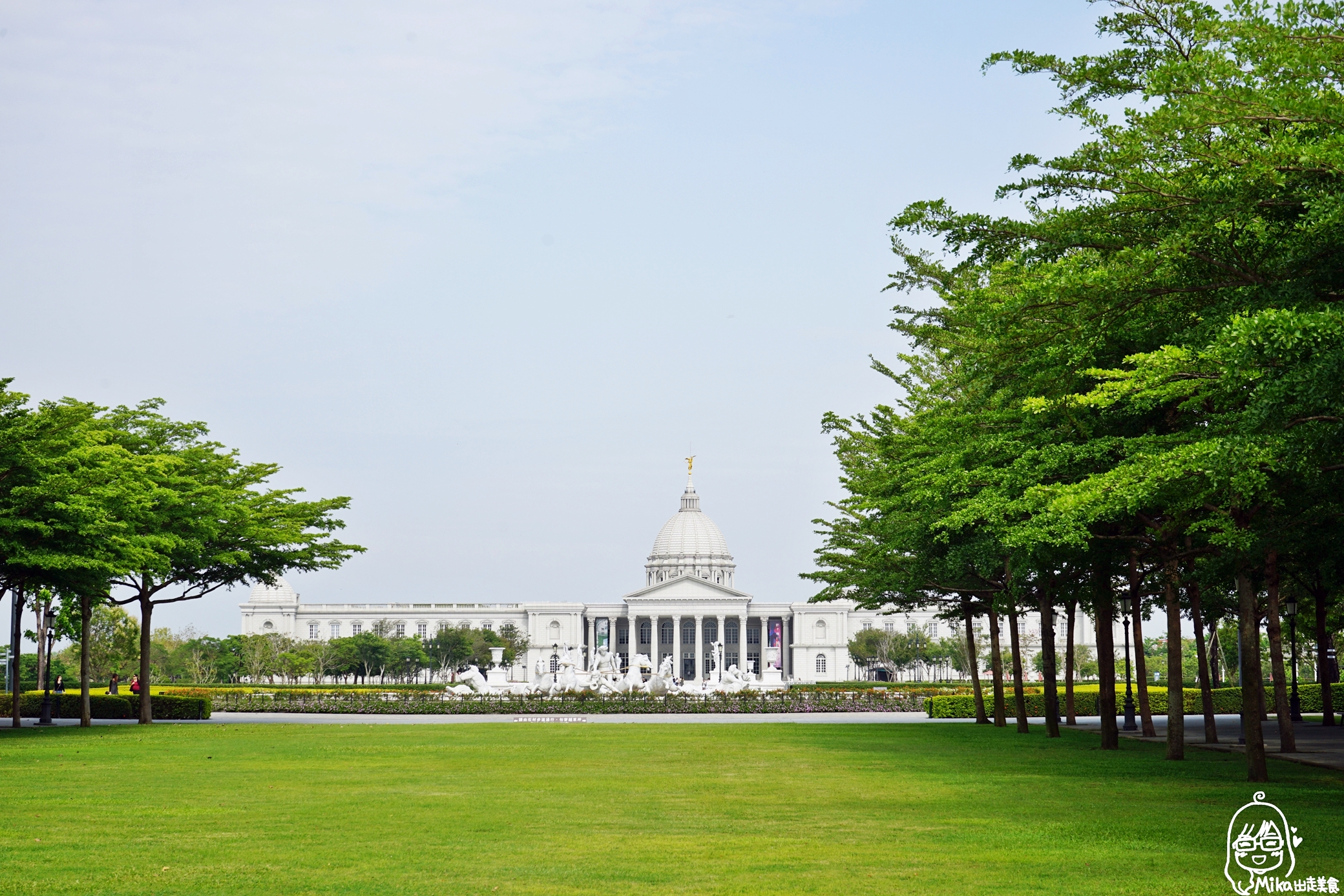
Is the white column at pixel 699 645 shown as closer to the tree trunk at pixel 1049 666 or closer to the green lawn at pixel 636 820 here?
the tree trunk at pixel 1049 666

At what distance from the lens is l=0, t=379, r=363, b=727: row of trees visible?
32.4 metres

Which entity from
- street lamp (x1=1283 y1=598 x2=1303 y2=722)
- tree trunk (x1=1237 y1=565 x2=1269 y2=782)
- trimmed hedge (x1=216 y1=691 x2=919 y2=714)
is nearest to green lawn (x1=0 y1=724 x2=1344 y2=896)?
tree trunk (x1=1237 y1=565 x2=1269 y2=782)

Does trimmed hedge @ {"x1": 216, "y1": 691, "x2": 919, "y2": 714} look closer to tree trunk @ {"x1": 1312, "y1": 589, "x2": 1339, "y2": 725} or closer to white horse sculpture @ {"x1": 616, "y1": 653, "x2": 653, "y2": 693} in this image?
white horse sculpture @ {"x1": 616, "y1": 653, "x2": 653, "y2": 693}

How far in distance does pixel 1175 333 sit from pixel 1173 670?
848 centimetres

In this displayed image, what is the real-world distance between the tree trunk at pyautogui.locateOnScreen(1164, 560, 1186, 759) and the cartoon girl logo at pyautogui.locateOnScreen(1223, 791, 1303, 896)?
8249 mm

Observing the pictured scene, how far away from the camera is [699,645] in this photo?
173500 mm

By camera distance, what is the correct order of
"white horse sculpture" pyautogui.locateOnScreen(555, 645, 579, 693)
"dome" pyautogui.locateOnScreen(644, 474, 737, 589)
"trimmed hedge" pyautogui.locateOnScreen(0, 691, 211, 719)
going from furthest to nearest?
"dome" pyautogui.locateOnScreen(644, 474, 737, 589) < "white horse sculpture" pyautogui.locateOnScreen(555, 645, 579, 693) < "trimmed hedge" pyautogui.locateOnScreen(0, 691, 211, 719)

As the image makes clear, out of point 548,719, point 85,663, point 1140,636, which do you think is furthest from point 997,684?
point 85,663

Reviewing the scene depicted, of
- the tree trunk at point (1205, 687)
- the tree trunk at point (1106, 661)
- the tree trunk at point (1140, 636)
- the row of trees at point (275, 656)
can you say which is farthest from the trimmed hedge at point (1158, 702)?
the row of trees at point (275, 656)

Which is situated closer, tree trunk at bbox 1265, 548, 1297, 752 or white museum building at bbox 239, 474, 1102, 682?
tree trunk at bbox 1265, 548, 1297, 752

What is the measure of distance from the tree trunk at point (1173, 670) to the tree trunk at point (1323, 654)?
14.4 m

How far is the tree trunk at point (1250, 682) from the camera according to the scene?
19.9 metres

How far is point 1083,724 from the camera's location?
43312 mm

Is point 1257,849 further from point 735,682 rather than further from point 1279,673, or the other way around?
point 735,682
